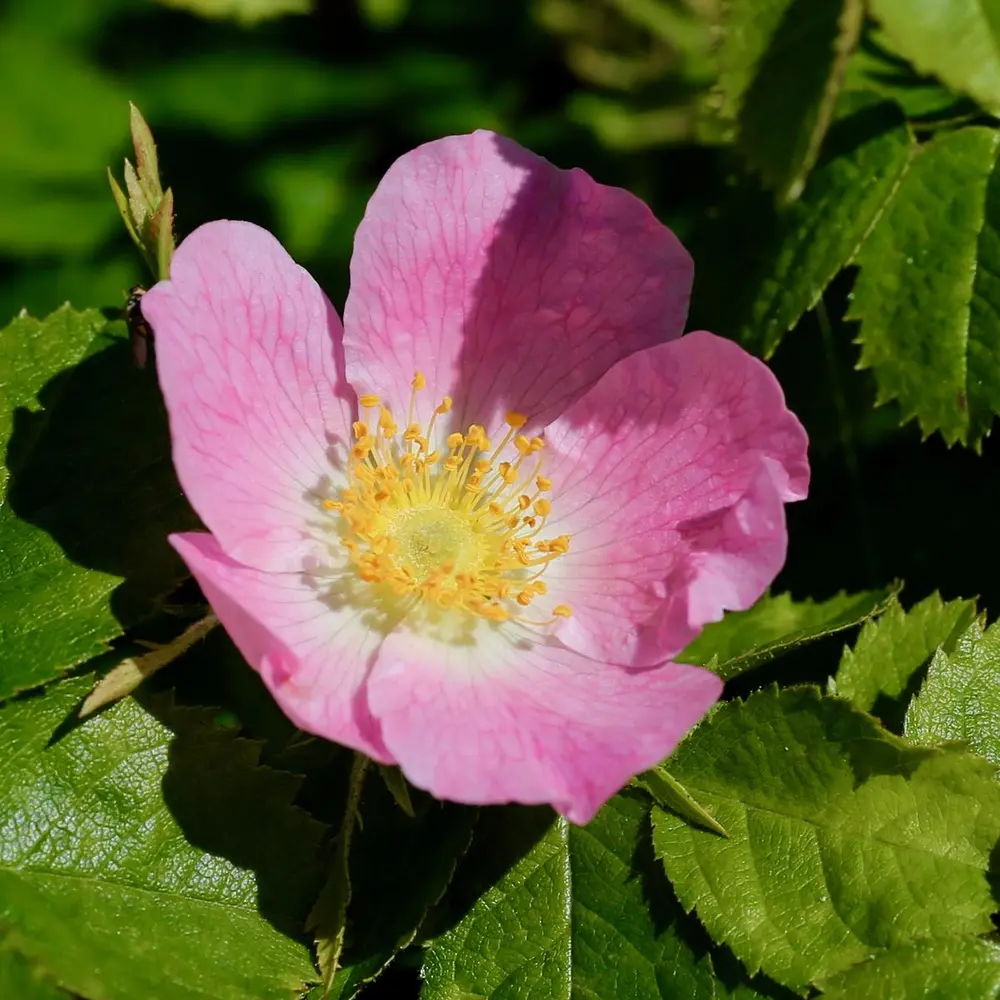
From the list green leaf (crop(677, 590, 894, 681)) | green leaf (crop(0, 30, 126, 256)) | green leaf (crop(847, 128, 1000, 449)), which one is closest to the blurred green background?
green leaf (crop(0, 30, 126, 256))

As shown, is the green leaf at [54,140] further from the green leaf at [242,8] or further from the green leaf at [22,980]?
the green leaf at [22,980]

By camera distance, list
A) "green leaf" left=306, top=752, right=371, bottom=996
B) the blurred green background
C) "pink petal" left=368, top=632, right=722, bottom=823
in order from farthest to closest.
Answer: the blurred green background → "green leaf" left=306, top=752, right=371, bottom=996 → "pink petal" left=368, top=632, right=722, bottom=823

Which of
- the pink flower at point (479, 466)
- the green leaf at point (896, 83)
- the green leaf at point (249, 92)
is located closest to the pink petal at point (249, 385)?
the pink flower at point (479, 466)

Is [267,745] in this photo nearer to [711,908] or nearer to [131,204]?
[711,908]

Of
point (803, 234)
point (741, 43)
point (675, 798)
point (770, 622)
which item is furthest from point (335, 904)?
point (741, 43)

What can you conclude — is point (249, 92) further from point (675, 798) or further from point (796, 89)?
point (675, 798)

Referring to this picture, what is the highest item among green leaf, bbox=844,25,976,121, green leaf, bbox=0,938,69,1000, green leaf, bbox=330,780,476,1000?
green leaf, bbox=844,25,976,121

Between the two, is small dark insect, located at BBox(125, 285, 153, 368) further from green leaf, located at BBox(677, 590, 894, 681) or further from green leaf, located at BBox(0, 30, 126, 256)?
green leaf, located at BBox(0, 30, 126, 256)
